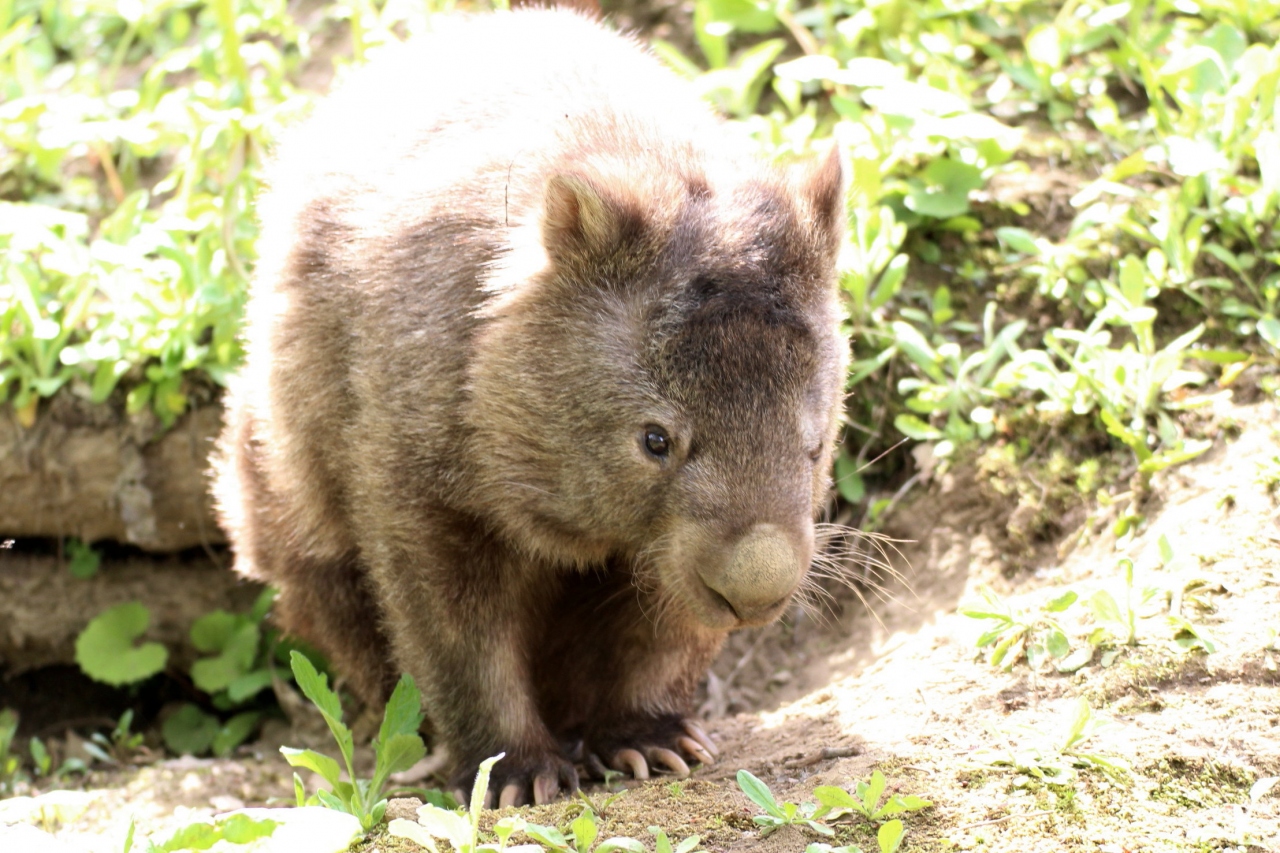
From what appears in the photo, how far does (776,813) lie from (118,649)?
3.41 meters

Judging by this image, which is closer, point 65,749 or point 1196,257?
point 1196,257

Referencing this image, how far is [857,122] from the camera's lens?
5.10 m

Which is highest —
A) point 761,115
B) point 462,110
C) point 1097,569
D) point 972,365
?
point 462,110

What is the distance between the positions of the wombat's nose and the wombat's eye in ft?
0.95

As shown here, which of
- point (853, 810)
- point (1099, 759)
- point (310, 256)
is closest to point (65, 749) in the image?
point (310, 256)

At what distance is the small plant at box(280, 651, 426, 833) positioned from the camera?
3082mm

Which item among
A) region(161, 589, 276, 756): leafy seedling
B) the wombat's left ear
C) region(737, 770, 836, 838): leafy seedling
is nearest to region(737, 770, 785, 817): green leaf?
region(737, 770, 836, 838): leafy seedling

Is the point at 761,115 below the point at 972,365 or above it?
above

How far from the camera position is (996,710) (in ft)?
10.8

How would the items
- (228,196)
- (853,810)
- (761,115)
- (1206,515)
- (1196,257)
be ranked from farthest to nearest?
1. (761,115)
2. (228,196)
3. (1196,257)
4. (1206,515)
5. (853,810)

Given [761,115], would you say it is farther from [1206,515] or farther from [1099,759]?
[1099,759]

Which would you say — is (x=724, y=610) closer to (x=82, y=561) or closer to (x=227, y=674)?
(x=227, y=674)

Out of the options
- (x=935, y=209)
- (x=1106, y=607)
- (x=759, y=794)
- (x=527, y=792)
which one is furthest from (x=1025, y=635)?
(x=935, y=209)

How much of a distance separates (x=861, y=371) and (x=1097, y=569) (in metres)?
1.12
